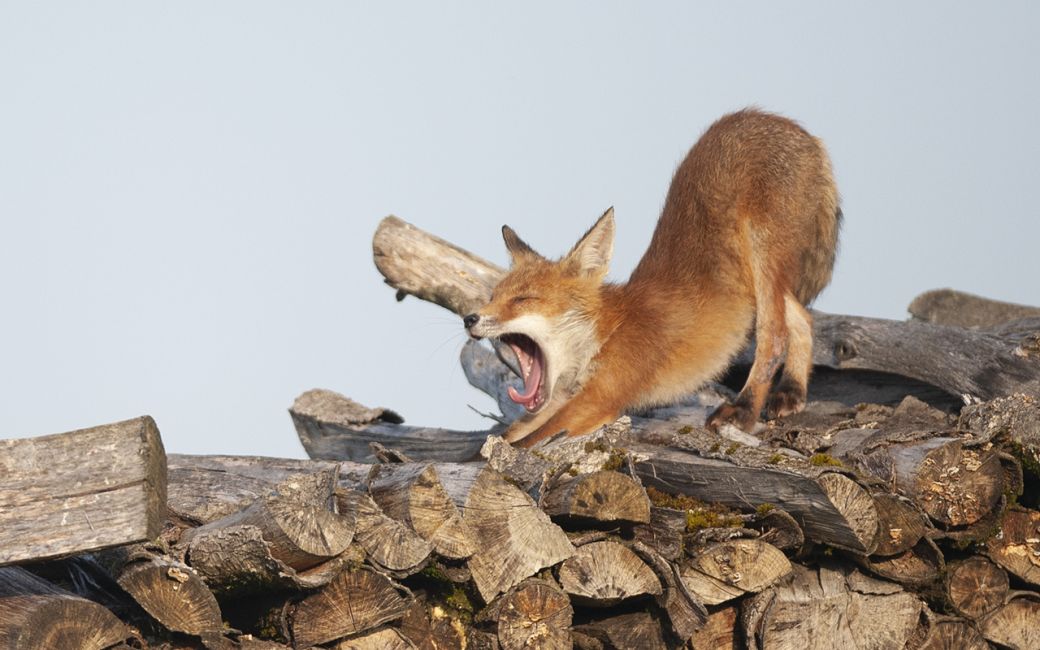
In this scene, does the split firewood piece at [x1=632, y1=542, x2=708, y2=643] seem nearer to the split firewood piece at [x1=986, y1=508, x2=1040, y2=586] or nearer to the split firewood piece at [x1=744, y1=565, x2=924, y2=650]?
the split firewood piece at [x1=744, y1=565, x2=924, y2=650]

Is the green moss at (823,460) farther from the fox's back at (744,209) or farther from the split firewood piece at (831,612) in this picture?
the fox's back at (744,209)

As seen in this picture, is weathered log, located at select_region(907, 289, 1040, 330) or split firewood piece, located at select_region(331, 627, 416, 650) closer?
split firewood piece, located at select_region(331, 627, 416, 650)

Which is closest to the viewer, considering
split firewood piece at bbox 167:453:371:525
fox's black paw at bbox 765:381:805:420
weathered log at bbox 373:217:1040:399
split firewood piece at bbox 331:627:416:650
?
split firewood piece at bbox 331:627:416:650

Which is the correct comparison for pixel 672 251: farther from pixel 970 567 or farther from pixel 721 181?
pixel 970 567

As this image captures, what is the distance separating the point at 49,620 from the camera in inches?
149

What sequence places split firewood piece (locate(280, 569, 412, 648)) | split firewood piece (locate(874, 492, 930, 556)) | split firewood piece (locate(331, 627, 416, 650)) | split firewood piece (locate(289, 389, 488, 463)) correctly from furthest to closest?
1. split firewood piece (locate(289, 389, 488, 463))
2. split firewood piece (locate(874, 492, 930, 556))
3. split firewood piece (locate(331, 627, 416, 650))
4. split firewood piece (locate(280, 569, 412, 648))

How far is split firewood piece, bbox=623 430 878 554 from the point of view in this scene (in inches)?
188

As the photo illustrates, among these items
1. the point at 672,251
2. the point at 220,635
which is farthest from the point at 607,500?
the point at 672,251

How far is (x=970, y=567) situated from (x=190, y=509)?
12.1 feet

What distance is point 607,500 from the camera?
15.3ft

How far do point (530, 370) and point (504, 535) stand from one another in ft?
9.84

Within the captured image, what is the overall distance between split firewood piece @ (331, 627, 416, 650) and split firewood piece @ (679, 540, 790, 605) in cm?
130

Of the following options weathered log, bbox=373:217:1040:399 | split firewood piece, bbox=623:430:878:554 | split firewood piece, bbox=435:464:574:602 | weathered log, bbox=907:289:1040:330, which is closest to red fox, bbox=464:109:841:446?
weathered log, bbox=373:217:1040:399

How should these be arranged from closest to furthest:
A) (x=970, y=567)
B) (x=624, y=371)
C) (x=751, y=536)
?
(x=751, y=536) → (x=970, y=567) → (x=624, y=371)
